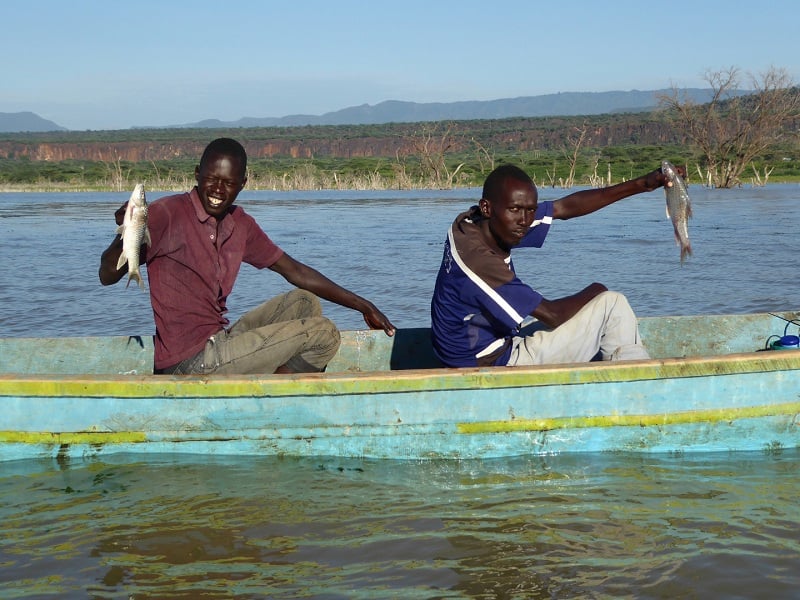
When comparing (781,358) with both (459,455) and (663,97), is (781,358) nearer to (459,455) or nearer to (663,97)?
(459,455)

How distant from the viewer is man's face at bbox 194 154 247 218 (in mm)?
5141

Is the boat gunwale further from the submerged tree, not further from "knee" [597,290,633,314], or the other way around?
the submerged tree

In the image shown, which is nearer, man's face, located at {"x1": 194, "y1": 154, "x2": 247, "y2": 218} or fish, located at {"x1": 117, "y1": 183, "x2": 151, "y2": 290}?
fish, located at {"x1": 117, "y1": 183, "x2": 151, "y2": 290}

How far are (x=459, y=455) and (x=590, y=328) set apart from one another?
102 centimetres

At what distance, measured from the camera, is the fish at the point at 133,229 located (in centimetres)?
462

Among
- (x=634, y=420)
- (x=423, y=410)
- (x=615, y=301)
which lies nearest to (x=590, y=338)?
(x=615, y=301)

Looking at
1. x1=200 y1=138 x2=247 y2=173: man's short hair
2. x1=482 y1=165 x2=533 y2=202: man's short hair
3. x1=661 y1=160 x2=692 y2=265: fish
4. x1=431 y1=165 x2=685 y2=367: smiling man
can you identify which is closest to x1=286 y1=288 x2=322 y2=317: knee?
x1=431 y1=165 x2=685 y2=367: smiling man

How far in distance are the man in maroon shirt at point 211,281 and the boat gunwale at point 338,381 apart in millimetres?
184

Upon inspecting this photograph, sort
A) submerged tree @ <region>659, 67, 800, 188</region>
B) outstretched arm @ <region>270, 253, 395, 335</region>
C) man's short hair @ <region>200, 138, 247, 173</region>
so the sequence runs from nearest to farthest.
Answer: man's short hair @ <region>200, 138, 247, 173</region> → outstretched arm @ <region>270, 253, 395, 335</region> → submerged tree @ <region>659, 67, 800, 188</region>

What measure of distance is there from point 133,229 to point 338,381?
1347 millimetres

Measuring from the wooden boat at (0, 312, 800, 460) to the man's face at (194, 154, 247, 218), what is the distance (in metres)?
0.92

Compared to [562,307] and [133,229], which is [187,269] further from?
[562,307]

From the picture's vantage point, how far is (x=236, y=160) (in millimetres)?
5191

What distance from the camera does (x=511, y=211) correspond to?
507cm
